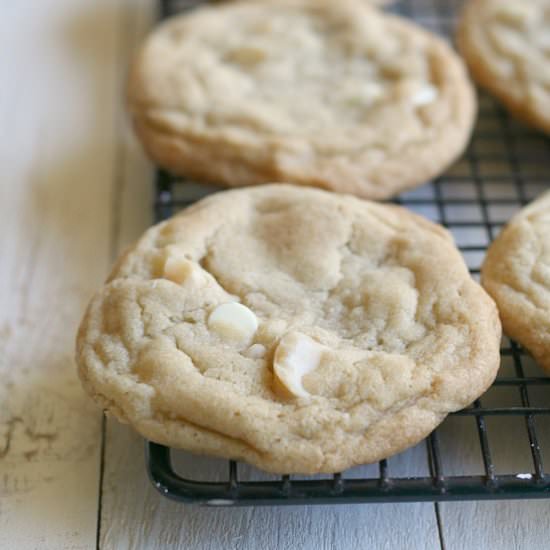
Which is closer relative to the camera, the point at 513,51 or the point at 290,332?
the point at 290,332

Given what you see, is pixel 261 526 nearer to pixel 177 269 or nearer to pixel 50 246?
pixel 177 269

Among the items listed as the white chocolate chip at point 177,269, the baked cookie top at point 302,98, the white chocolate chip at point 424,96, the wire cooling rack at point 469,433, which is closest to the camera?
the wire cooling rack at point 469,433

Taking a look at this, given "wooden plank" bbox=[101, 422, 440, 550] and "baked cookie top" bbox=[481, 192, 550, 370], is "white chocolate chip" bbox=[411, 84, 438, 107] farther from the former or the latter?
"wooden plank" bbox=[101, 422, 440, 550]

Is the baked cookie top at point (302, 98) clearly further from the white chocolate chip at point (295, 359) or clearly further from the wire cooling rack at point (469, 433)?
the white chocolate chip at point (295, 359)

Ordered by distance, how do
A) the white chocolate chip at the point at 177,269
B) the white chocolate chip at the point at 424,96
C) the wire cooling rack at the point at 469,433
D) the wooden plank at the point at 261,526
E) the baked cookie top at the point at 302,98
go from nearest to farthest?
the wire cooling rack at the point at 469,433
the wooden plank at the point at 261,526
the white chocolate chip at the point at 177,269
the baked cookie top at the point at 302,98
the white chocolate chip at the point at 424,96

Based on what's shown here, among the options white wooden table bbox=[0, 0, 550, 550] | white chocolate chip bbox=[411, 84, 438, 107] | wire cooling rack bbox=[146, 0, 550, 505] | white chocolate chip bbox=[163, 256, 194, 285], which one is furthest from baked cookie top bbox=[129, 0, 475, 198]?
white chocolate chip bbox=[163, 256, 194, 285]

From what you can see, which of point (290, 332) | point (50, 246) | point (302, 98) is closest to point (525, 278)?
point (290, 332)

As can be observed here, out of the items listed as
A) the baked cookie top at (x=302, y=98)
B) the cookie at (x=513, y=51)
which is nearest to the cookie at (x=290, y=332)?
the baked cookie top at (x=302, y=98)
